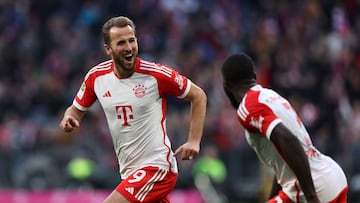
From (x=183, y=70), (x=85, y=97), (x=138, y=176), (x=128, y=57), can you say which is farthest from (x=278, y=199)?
(x=183, y=70)

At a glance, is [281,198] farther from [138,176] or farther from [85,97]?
[85,97]

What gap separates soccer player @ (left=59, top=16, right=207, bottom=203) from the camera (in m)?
8.73

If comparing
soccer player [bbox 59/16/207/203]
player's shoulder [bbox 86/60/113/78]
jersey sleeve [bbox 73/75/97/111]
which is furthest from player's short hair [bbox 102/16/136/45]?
jersey sleeve [bbox 73/75/97/111]

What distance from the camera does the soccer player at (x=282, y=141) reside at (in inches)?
298

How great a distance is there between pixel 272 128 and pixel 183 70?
12.6 m

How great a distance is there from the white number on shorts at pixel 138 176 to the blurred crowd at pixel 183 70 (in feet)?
27.8

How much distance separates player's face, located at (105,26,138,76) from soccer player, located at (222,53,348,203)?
0.93 metres

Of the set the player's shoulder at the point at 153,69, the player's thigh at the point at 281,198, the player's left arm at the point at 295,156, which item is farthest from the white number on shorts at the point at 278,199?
the player's shoulder at the point at 153,69

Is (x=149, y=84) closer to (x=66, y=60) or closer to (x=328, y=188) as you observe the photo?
(x=328, y=188)

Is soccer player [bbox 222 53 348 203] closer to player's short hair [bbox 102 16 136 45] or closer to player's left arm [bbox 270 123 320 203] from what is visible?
player's left arm [bbox 270 123 320 203]

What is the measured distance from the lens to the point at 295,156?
754 centimetres

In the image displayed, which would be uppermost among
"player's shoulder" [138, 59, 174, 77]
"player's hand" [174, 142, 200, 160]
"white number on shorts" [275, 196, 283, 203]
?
"player's shoulder" [138, 59, 174, 77]

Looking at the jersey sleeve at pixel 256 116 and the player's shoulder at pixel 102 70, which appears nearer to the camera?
the jersey sleeve at pixel 256 116

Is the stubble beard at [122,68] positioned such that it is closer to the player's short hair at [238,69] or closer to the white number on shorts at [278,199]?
the player's short hair at [238,69]
